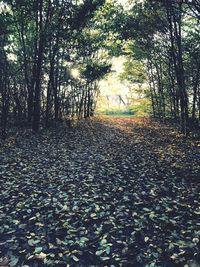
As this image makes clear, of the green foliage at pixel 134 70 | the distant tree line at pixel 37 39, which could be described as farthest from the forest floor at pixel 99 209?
the green foliage at pixel 134 70

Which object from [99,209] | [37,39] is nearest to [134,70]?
[37,39]

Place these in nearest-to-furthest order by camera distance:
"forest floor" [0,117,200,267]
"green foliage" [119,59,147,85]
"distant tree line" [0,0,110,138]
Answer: "forest floor" [0,117,200,267] < "distant tree line" [0,0,110,138] < "green foliage" [119,59,147,85]

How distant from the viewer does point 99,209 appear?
314 inches

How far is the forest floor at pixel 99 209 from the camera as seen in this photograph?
572cm

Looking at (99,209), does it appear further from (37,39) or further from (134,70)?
Result: (134,70)

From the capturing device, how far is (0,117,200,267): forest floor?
5.72 m

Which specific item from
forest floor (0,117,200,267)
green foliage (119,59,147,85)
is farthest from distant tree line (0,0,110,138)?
green foliage (119,59,147,85)

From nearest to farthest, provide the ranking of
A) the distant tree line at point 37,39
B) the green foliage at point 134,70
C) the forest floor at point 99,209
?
1. the forest floor at point 99,209
2. the distant tree line at point 37,39
3. the green foliage at point 134,70

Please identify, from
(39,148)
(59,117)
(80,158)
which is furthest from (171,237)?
(59,117)

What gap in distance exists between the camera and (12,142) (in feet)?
57.7

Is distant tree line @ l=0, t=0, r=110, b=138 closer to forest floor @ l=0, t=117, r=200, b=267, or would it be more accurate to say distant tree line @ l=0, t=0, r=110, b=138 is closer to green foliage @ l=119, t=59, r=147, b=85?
forest floor @ l=0, t=117, r=200, b=267

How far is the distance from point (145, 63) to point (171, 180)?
31.3 meters

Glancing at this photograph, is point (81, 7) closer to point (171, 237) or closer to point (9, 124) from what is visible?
point (9, 124)

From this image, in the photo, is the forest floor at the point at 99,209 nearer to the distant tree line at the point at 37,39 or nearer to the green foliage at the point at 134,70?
the distant tree line at the point at 37,39
